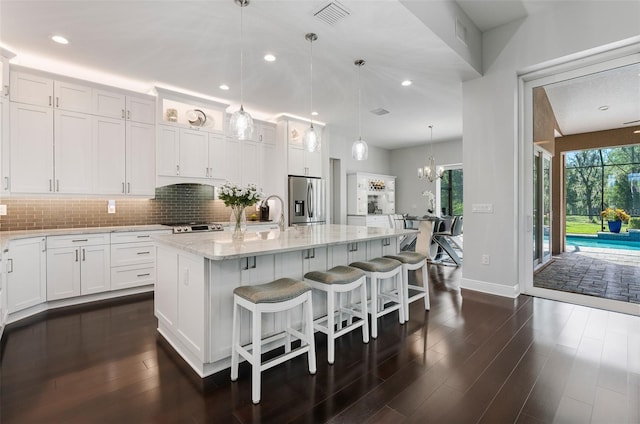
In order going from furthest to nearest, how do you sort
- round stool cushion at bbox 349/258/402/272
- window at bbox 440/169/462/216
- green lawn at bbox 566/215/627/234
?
window at bbox 440/169/462/216 < green lawn at bbox 566/215/627/234 < round stool cushion at bbox 349/258/402/272

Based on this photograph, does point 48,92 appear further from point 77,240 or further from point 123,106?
point 77,240

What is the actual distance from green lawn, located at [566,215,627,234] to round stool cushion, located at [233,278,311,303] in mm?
3627

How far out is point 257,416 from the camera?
5.42ft

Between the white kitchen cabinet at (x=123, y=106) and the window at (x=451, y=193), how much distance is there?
24.1ft

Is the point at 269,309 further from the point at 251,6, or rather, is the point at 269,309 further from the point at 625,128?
the point at 625,128

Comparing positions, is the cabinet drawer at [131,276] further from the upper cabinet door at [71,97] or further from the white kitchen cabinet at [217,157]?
the upper cabinet door at [71,97]

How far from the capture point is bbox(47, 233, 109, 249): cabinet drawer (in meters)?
3.37

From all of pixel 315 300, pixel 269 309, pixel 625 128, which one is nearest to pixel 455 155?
pixel 625 128

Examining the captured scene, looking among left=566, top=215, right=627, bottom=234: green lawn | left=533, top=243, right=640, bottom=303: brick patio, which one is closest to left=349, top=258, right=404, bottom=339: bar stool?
left=533, top=243, right=640, bottom=303: brick patio

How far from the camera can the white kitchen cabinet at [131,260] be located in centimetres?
378

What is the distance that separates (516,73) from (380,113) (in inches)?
91.0

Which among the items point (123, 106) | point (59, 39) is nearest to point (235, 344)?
point (59, 39)

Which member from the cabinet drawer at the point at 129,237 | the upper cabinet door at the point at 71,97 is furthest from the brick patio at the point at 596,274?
the upper cabinet door at the point at 71,97

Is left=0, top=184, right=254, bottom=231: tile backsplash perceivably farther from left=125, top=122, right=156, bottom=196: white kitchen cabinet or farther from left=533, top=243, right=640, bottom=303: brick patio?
left=533, top=243, right=640, bottom=303: brick patio
